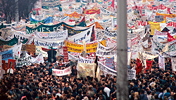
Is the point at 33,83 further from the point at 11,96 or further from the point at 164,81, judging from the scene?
the point at 164,81

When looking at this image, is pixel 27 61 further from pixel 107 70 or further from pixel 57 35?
pixel 107 70

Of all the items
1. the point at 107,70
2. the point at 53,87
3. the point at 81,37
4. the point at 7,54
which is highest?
the point at 81,37

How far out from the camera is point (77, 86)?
11281mm

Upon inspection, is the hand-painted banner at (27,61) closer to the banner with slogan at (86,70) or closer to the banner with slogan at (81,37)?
the banner with slogan at (81,37)

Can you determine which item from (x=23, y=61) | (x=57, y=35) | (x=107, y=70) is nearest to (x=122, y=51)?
(x=107, y=70)

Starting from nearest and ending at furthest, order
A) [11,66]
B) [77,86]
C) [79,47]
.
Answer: [77,86]
[11,66]
[79,47]

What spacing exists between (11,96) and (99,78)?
3.42 meters

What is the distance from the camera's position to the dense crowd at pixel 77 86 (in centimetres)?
984

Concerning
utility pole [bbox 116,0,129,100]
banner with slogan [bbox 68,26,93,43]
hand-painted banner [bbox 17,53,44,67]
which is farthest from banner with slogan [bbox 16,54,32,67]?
utility pole [bbox 116,0,129,100]

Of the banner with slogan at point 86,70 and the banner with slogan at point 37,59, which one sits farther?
the banner with slogan at point 37,59

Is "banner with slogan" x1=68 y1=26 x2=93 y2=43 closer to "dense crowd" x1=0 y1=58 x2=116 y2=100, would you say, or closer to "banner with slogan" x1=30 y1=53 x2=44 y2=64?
"banner with slogan" x1=30 y1=53 x2=44 y2=64

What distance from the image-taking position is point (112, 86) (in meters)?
10.9

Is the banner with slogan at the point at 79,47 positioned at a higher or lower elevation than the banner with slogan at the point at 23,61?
higher

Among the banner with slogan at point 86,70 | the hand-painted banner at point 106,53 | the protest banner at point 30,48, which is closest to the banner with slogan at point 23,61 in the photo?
the protest banner at point 30,48
